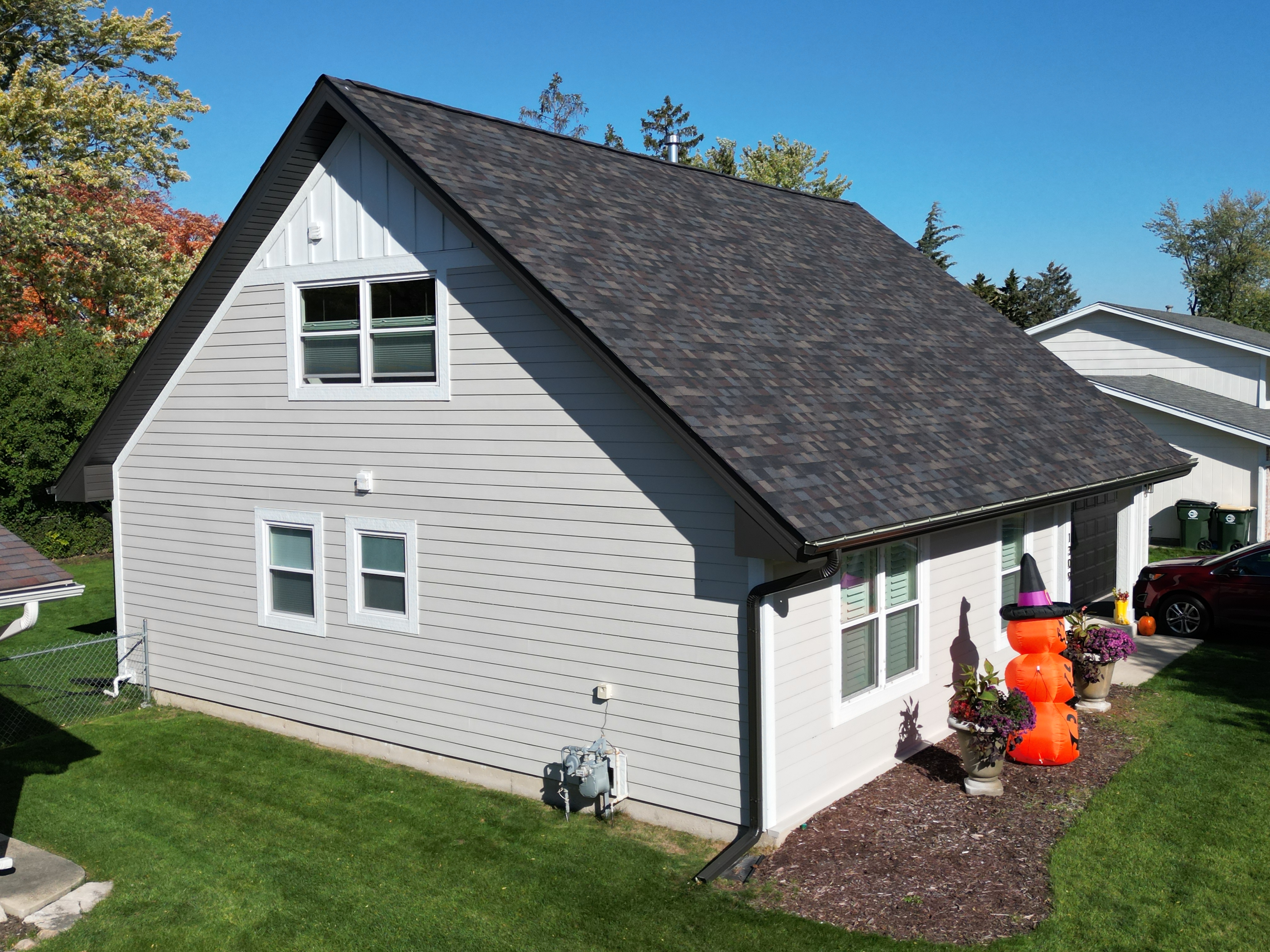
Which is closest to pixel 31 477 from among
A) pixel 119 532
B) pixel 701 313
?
pixel 119 532

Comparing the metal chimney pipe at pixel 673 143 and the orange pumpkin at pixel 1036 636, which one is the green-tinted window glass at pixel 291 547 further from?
the metal chimney pipe at pixel 673 143

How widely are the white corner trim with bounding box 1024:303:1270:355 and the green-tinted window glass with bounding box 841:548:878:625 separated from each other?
62.4 ft

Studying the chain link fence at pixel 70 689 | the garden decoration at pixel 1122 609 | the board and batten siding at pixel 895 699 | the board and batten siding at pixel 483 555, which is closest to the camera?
the board and batten siding at pixel 895 699

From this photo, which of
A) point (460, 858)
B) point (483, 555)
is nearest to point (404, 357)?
point (483, 555)

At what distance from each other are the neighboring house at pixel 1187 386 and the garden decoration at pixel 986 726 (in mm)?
15150

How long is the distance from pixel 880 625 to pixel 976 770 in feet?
5.01

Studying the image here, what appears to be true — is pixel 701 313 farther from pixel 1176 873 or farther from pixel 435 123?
pixel 1176 873

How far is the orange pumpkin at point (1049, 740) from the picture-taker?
1015 cm

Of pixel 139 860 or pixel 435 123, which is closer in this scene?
pixel 139 860

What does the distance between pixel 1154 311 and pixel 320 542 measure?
26613mm

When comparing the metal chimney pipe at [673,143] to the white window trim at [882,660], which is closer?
the white window trim at [882,660]

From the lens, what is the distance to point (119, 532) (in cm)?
1368

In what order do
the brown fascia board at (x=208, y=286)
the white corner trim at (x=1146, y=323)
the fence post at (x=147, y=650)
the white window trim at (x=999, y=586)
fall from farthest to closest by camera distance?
the white corner trim at (x=1146, y=323), the fence post at (x=147, y=650), the white window trim at (x=999, y=586), the brown fascia board at (x=208, y=286)

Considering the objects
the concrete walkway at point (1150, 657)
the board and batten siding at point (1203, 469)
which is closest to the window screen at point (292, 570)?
the concrete walkway at point (1150, 657)
